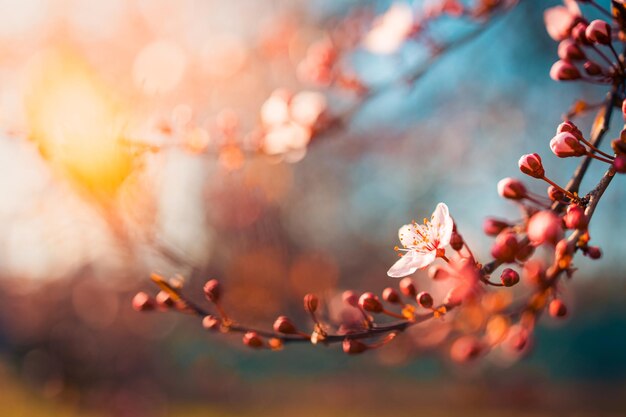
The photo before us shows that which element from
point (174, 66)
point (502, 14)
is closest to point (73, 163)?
point (502, 14)

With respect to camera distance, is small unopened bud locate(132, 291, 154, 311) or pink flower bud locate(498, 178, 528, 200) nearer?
pink flower bud locate(498, 178, 528, 200)

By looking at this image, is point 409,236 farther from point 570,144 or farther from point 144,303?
point 144,303

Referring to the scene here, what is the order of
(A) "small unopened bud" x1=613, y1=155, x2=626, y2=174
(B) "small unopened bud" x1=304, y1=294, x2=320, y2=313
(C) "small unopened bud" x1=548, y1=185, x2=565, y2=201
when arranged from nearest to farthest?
(A) "small unopened bud" x1=613, y1=155, x2=626, y2=174
(C) "small unopened bud" x1=548, y1=185, x2=565, y2=201
(B) "small unopened bud" x1=304, y1=294, x2=320, y2=313

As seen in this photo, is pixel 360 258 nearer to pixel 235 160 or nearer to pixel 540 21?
pixel 540 21

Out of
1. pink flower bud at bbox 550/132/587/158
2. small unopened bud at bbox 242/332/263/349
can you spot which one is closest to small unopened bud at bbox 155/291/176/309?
small unopened bud at bbox 242/332/263/349

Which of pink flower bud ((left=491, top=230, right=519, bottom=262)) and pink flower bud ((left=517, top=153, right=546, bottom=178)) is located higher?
Answer: pink flower bud ((left=517, top=153, right=546, bottom=178))

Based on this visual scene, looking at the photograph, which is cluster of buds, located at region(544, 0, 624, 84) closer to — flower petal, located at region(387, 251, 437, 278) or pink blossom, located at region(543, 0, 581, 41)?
pink blossom, located at region(543, 0, 581, 41)

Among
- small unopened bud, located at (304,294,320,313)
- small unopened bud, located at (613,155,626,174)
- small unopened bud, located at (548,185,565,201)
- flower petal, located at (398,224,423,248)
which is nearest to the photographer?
small unopened bud, located at (613,155,626,174)

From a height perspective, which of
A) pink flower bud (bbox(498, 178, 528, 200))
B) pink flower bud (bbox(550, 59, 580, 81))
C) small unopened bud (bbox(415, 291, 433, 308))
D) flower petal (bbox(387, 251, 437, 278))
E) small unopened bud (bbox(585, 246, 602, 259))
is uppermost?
pink flower bud (bbox(550, 59, 580, 81))

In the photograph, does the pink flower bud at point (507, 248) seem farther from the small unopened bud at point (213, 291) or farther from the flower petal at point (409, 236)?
the small unopened bud at point (213, 291)
